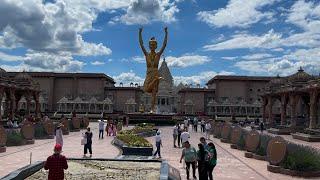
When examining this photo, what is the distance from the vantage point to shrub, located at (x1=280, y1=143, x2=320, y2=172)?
50.0 ft

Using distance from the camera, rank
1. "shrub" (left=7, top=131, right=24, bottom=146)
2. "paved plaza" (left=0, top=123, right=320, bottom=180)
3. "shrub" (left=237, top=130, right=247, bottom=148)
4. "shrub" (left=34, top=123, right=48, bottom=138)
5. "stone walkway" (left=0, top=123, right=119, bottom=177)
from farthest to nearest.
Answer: "shrub" (left=34, top=123, right=48, bottom=138), "shrub" (left=237, top=130, right=247, bottom=148), "shrub" (left=7, top=131, right=24, bottom=146), "stone walkway" (left=0, top=123, right=119, bottom=177), "paved plaza" (left=0, top=123, right=320, bottom=180)

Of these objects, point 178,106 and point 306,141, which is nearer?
point 306,141

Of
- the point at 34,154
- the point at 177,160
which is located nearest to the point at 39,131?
the point at 34,154

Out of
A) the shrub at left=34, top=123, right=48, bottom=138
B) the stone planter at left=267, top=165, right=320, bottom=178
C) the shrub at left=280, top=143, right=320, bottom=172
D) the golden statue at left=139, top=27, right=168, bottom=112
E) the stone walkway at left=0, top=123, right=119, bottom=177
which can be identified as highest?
the golden statue at left=139, top=27, right=168, bottom=112

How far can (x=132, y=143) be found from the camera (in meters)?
18.7

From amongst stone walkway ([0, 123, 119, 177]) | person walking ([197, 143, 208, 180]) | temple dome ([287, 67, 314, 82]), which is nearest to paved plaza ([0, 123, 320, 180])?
stone walkway ([0, 123, 119, 177])

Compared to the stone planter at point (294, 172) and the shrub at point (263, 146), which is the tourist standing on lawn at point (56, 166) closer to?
the stone planter at point (294, 172)

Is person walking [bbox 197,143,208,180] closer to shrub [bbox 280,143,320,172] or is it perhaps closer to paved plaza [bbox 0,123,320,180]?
paved plaza [bbox 0,123,320,180]

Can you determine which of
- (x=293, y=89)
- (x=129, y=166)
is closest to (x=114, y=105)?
(x=293, y=89)

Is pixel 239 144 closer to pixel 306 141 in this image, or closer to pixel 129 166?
pixel 306 141

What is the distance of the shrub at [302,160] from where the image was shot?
15242mm

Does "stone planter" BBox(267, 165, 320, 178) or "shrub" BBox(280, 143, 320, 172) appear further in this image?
"shrub" BBox(280, 143, 320, 172)

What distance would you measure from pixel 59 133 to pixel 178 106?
238 ft

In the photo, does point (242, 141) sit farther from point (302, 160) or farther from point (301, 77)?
point (301, 77)
